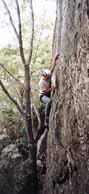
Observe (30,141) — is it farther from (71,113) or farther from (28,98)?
(71,113)

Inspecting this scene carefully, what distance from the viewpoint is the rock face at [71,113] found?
17.6ft

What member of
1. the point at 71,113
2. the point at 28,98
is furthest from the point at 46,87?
the point at 71,113

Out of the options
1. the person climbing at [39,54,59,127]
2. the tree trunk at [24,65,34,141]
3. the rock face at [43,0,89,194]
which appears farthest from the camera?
the tree trunk at [24,65,34,141]

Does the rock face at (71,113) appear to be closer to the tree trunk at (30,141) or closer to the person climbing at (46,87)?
the person climbing at (46,87)

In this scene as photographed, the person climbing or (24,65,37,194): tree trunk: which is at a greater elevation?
the person climbing

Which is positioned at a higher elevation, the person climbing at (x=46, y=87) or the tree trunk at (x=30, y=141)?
the person climbing at (x=46, y=87)

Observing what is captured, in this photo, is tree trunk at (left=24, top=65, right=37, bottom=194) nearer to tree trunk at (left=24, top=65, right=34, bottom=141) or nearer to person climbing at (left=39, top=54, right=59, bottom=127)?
tree trunk at (left=24, top=65, right=34, bottom=141)

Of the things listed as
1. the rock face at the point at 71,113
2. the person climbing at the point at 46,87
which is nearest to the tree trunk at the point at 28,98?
the person climbing at the point at 46,87

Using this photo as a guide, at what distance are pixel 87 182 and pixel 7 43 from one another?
21.5 ft

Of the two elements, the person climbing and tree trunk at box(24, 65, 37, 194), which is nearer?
the person climbing

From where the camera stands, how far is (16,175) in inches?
314

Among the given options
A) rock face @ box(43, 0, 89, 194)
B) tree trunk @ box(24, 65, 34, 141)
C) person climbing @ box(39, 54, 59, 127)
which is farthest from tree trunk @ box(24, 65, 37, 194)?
rock face @ box(43, 0, 89, 194)

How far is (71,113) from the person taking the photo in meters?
5.91

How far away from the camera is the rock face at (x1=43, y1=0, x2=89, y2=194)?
536cm
